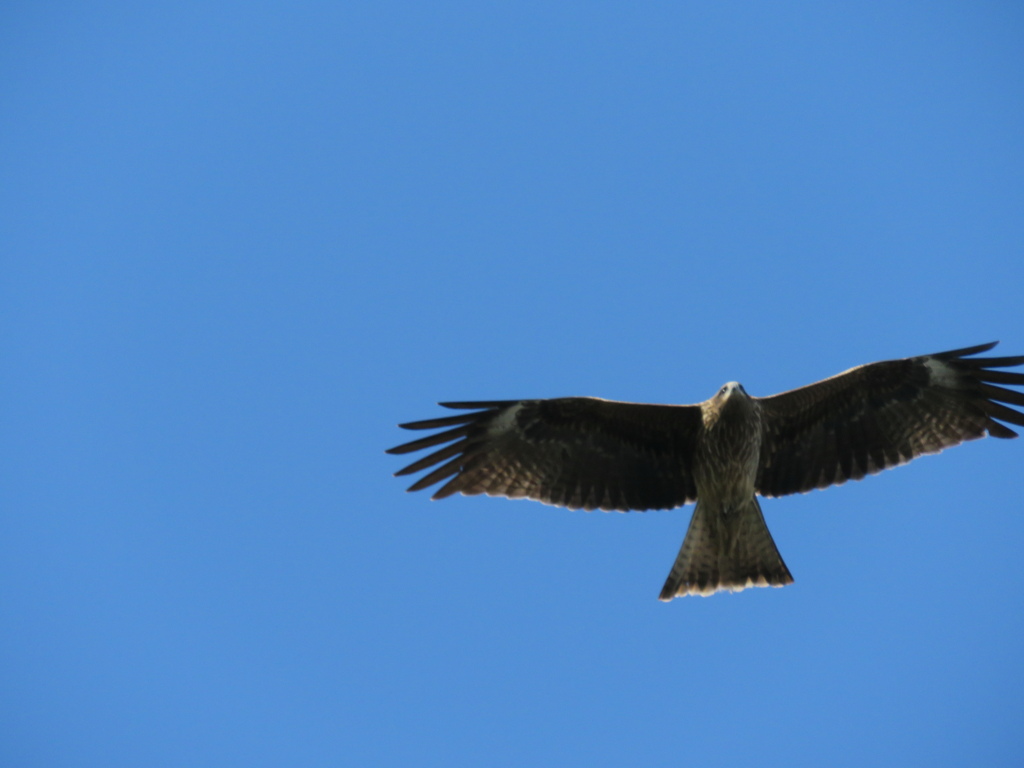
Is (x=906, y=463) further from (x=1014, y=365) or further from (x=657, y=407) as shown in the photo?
(x=657, y=407)

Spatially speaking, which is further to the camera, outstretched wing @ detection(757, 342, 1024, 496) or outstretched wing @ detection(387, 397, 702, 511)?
outstretched wing @ detection(387, 397, 702, 511)

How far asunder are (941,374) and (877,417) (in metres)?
0.77

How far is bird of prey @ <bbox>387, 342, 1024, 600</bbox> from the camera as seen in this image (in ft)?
31.1

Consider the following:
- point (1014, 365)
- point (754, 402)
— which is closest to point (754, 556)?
point (754, 402)

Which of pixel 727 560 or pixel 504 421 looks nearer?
pixel 727 560

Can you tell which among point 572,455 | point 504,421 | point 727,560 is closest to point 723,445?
point 727,560

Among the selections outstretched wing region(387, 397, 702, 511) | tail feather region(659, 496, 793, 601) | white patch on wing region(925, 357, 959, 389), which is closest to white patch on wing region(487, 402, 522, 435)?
outstretched wing region(387, 397, 702, 511)

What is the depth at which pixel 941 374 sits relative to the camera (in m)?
9.63

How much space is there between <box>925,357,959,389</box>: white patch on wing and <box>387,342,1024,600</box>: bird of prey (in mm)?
13

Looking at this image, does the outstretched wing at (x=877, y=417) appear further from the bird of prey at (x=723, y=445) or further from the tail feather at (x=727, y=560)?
the tail feather at (x=727, y=560)

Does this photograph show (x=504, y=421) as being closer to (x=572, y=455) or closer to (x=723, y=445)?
(x=572, y=455)

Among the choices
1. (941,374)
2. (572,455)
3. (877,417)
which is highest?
(941,374)

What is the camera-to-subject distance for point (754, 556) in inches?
376

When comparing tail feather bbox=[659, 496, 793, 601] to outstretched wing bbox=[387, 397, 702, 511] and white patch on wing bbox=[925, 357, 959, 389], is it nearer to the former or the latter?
outstretched wing bbox=[387, 397, 702, 511]
